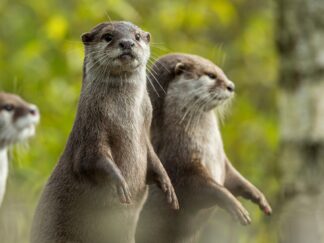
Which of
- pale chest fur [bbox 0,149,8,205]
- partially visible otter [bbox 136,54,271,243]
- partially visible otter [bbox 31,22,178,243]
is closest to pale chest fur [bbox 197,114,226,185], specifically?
partially visible otter [bbox 136,54,271,243]

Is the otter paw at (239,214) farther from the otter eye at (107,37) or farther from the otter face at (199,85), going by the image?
the otter eye at (107,37)

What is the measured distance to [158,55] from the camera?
754cm

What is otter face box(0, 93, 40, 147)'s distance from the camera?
5398 mm

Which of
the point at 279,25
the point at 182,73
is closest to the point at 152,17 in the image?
the point at 279,25

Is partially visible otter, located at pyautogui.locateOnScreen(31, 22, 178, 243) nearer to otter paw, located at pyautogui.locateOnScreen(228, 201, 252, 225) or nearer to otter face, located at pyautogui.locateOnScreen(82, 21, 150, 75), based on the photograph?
otter face, located at pyautogui.locateOnScreen(82, 21, 150, 75)

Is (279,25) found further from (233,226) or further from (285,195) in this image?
(233,226)

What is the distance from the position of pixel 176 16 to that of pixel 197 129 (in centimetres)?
543

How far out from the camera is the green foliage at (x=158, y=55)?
8.70 metres

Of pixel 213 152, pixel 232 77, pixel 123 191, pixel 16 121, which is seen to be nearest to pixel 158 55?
pixel 16 121

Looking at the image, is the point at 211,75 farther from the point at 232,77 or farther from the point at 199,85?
the point at 232,77

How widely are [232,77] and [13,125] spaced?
6.48 meters

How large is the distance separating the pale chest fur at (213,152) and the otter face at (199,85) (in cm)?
11

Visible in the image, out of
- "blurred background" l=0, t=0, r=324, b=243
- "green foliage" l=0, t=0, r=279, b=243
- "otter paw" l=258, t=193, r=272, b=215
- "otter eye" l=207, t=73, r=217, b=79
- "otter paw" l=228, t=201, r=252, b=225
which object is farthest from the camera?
"green foliage" l=0, t=0, r=279, b=243

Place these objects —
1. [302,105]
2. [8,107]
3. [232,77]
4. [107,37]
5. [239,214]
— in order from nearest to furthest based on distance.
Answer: [107,37]
[239,214]
[8,107]
[302,105]
[232,77]
